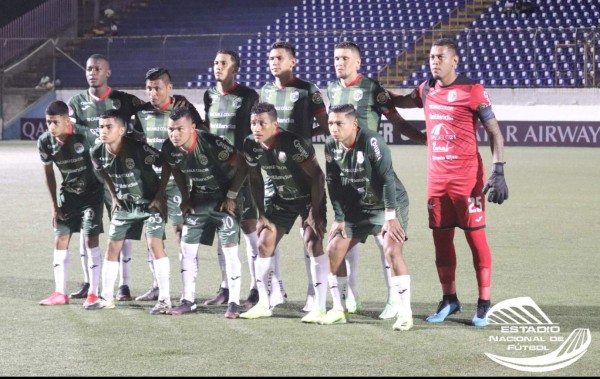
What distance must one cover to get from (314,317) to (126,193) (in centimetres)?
185

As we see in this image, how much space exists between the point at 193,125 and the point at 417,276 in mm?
2805

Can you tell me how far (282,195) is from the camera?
297 inches

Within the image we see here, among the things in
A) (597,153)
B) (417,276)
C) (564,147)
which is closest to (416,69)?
(564,147)

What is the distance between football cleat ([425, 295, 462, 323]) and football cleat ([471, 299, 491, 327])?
232mm

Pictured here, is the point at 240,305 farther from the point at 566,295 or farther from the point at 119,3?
the point at 119,3

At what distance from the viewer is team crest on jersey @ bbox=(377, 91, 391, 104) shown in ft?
25.4

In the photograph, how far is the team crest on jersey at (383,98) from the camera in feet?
25.4

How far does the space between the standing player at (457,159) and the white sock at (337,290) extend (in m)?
0.65

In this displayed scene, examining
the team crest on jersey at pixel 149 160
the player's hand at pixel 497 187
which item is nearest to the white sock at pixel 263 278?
the team crest on jersey at pixel 149 160

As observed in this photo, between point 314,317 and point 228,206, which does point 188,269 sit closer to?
point 228,206

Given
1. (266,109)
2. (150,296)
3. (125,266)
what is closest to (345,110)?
(266,109)

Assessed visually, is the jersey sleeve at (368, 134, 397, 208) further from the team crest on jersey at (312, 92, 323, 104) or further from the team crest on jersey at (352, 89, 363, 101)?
the team crest on jersey at (312, 92, 323, 104)

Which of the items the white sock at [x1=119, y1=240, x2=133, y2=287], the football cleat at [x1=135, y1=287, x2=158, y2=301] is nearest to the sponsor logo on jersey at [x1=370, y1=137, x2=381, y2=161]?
the football cleat at [x1=135, y1=287, x2=158, y2=301]

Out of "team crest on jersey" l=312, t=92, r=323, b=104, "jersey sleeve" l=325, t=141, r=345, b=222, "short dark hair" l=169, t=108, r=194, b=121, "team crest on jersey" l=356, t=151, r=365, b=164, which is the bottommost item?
"jersey sleeve" l=325, t=141, r=345, b=222
